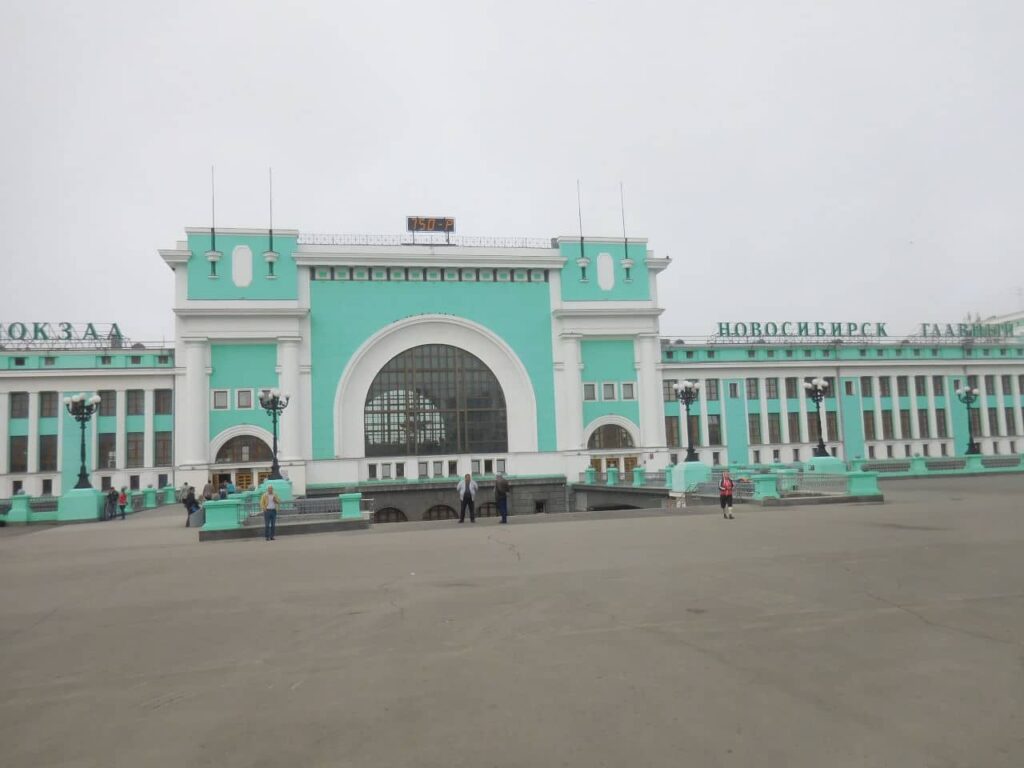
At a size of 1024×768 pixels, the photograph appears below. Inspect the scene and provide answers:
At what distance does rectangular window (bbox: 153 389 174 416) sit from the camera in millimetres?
45719

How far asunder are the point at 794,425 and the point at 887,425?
770 centimetres

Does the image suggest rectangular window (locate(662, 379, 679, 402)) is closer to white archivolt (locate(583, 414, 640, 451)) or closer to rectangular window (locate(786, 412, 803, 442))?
white archivolt (locate(583, 414, 640, 451))

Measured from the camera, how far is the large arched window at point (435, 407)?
43906 mm

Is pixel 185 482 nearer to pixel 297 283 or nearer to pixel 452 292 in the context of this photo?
pixel 297 283

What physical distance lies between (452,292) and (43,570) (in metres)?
33.9

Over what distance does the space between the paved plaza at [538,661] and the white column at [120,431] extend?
120ft

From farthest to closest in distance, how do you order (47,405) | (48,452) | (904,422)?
(904,422)
(47,405)
(48,452)

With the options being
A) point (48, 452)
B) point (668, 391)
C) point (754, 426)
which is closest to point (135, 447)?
point (48, 452)

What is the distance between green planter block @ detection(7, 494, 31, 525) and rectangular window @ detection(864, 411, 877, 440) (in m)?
51.9

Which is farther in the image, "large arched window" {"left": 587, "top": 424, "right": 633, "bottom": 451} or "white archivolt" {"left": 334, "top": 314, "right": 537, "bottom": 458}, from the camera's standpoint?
"large arched window" {"left": 587, "top": 424, "right": 633, "bottom": 451}

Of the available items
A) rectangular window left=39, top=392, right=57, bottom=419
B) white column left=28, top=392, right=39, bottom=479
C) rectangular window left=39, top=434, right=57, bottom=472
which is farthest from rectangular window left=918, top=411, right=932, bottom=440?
white column left=28, top=392, right=39, bottom=479

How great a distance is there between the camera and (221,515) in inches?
736

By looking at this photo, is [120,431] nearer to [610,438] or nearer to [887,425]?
[610,438]

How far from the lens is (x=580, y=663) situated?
18.9ft
